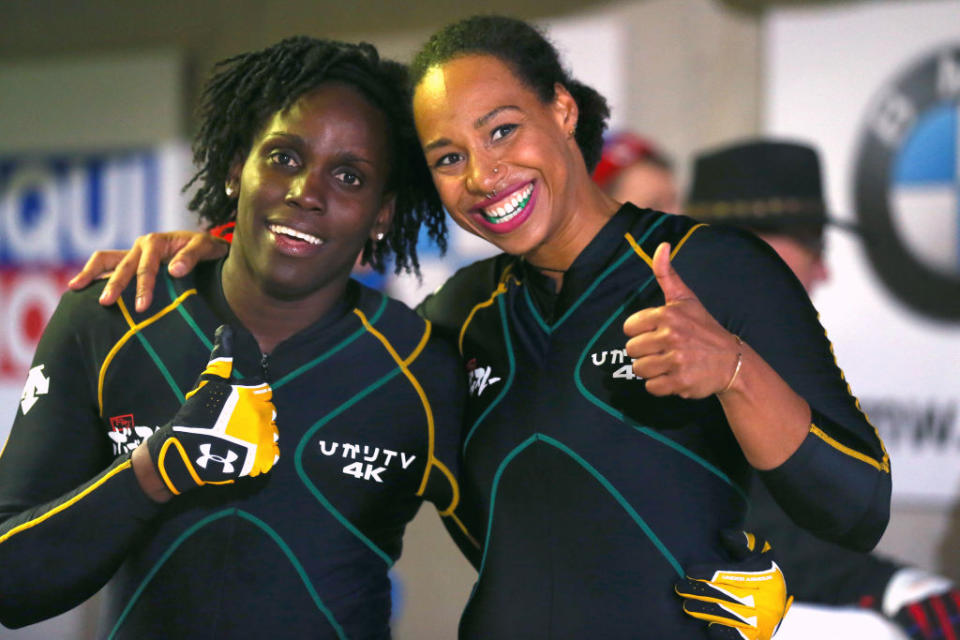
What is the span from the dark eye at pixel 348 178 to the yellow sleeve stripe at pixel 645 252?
1.41 feet

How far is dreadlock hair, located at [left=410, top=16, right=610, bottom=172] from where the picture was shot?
1.42 meters

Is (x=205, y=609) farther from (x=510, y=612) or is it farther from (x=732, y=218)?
(x=732, y=218)

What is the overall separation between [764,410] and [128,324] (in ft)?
3.15

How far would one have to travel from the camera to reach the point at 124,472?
1270 millimetres

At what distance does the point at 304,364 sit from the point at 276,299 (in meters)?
0.11

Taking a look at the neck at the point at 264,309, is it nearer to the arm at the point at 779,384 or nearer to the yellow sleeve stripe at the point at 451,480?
the yellow sleeve stripe at the point at 451,480

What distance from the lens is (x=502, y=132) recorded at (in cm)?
138

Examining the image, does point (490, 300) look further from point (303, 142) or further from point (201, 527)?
point (201, 527)

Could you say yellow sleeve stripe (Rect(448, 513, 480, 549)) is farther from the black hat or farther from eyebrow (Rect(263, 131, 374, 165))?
the black hat

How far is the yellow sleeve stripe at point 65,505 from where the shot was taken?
128 cm

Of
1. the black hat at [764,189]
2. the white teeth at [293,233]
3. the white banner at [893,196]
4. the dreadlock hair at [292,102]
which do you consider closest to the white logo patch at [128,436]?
the white teeth at [293,233]

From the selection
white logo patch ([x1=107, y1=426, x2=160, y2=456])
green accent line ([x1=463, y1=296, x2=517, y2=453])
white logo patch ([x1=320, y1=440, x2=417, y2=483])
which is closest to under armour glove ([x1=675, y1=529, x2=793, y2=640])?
green accent line ([x1=463, y1=296, x2=517, y2=453])

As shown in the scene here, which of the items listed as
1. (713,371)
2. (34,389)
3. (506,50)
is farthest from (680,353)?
(34,389)

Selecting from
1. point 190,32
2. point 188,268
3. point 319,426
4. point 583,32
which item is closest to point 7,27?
point 190,32
